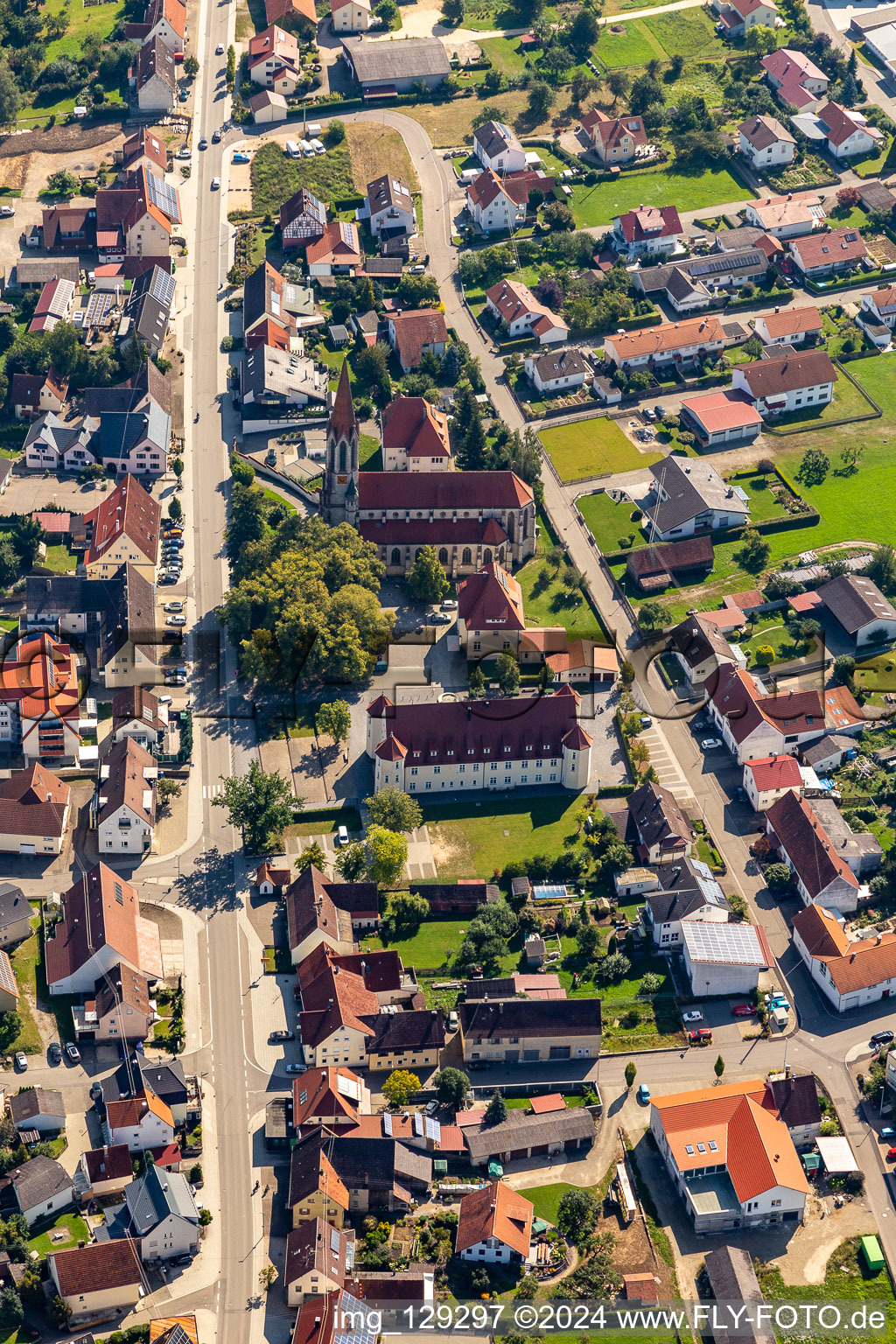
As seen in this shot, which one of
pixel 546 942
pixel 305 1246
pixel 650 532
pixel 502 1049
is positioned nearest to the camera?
pixel 305 1246

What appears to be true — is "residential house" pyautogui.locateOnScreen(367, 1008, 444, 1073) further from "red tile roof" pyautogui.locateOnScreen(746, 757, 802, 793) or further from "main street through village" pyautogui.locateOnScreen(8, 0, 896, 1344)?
"red tile roof" pyautogui.locateOnScreen(746, 757, 802, 793)

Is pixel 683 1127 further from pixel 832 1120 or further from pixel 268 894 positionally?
pixel 268 894

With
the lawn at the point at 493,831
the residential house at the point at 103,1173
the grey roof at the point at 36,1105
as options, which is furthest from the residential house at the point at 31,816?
the lawn at the point at 493,831

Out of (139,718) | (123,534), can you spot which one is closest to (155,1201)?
(139,718)

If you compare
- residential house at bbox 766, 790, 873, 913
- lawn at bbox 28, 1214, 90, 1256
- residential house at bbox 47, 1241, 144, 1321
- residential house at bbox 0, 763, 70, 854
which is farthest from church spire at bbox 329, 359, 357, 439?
residential house at bbox 47, 1241, 144, 1321

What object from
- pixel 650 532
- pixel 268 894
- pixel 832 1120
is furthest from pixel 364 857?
pixel 650 532

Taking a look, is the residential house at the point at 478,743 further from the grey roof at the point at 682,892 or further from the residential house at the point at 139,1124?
the residential house at the point at 139,1124
